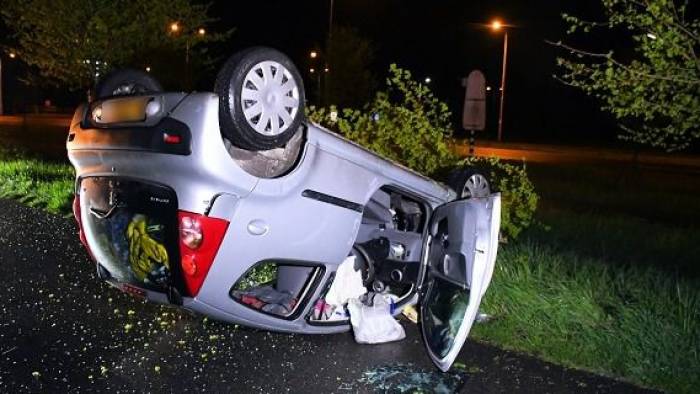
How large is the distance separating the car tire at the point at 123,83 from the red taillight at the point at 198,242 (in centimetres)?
132

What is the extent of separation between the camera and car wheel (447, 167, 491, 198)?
5871mm

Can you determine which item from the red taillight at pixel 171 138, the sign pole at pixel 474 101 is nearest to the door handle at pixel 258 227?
the red taillight at pixel 171 138

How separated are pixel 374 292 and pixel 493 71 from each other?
209 feet

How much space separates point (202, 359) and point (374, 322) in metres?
1.18

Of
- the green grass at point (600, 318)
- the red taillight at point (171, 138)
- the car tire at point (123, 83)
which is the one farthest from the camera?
the car tire at point (123, 83)

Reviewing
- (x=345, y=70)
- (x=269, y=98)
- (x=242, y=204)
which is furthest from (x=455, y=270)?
(x=345, y=70)

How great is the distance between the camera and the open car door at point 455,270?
4.11 metres

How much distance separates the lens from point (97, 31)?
15906 mm

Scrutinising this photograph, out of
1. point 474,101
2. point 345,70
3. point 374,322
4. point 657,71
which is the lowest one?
point 374,322

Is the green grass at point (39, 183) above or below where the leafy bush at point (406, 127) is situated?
below

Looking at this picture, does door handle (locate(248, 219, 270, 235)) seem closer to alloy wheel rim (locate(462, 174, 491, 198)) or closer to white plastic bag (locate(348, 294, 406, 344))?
white plastic bag (locate(348, 294, 406, 344))

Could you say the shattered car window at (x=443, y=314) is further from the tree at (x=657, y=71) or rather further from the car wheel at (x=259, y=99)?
the tree at (x=657, y=71)

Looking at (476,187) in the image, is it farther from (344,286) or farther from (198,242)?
(198,242)

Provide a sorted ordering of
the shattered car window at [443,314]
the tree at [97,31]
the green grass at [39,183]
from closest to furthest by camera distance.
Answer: the shattered car window at [443,314] < the green grass at [39,183] < the tree at [97,31]
